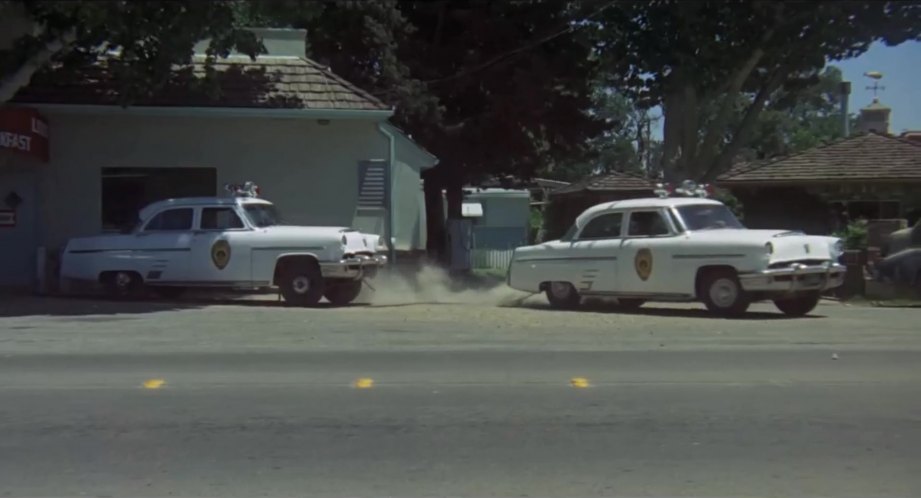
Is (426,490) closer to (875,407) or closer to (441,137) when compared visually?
(875,407)

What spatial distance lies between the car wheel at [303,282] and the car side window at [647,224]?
16.4 ft

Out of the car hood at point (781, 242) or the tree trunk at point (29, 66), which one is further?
the tree trunk at point (29, 66)

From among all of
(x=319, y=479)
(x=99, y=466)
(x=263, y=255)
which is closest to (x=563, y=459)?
(x=319, y=479)

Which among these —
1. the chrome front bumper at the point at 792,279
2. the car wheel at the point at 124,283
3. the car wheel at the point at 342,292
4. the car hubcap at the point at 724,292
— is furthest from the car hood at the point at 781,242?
the car wheel at the point at 124,283

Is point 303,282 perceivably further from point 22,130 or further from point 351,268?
point 22,130

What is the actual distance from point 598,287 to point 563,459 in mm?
9983

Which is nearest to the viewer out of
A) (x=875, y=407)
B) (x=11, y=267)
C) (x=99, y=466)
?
(x=99, y=466)

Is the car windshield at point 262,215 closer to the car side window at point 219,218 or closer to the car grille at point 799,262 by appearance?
the car side window at point 219,218

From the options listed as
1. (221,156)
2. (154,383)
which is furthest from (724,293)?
(221,156)

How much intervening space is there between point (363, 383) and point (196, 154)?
12.6 metres

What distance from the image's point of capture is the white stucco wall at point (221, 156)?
21469 millimetres

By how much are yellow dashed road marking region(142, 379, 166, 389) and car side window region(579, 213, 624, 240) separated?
28.8ft

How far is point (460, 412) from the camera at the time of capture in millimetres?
8992

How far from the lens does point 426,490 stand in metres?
6.82
